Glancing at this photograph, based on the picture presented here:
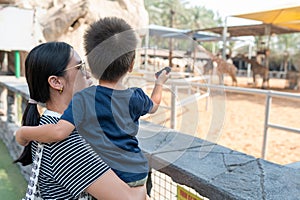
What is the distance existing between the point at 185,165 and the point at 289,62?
1012 inches

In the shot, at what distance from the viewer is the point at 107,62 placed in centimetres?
88

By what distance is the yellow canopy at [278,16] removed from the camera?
27.8 feet

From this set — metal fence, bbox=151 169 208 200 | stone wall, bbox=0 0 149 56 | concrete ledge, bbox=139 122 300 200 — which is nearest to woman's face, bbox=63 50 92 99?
concrete ledge, bbox=139 122 300 200

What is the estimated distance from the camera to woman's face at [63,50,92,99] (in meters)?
0.84

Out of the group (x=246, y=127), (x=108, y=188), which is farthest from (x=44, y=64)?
(x=246, y=127)

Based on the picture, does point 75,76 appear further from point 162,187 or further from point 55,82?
point 162,187

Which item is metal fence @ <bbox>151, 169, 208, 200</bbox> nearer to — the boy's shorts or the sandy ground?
the sandy ground

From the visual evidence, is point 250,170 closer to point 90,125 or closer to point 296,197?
point 296,197

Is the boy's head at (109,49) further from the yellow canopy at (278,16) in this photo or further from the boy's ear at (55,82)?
the yellow canopy at (278,16)

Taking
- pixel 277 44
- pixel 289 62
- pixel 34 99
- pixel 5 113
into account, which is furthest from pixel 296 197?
pixel 277 44

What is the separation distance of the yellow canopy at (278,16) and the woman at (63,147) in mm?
8591

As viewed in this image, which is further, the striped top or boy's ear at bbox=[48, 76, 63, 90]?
boy's ear at bbox=[48, 76, 63, 90]

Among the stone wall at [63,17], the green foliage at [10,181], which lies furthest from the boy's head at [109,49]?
the stone wall at [63,17]

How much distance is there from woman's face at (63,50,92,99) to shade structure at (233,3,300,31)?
841cm
